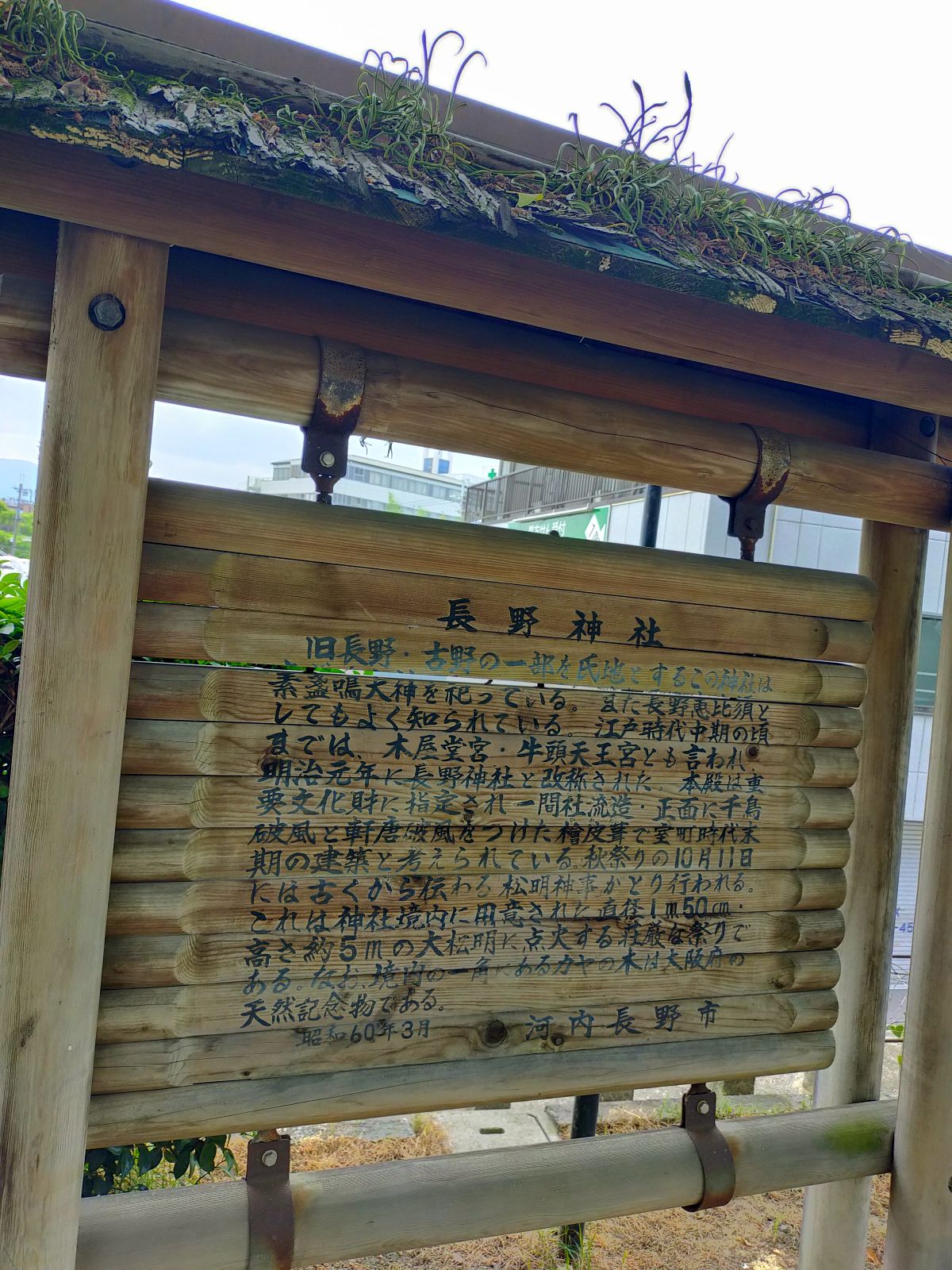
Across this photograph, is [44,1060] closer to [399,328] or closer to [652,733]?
[652,733]

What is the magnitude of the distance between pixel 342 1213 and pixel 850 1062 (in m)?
1.87

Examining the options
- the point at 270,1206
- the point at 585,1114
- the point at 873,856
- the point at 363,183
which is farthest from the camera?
the point at 585,1114

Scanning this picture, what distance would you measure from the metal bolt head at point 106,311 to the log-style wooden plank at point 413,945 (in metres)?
1.40

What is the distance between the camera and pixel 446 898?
248 cm

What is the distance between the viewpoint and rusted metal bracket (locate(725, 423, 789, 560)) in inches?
112

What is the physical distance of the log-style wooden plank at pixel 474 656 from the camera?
2.24m

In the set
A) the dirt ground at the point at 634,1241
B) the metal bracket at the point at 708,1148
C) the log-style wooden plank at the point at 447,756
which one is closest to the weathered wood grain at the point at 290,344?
the log-style wooden plank at the point at 447,756

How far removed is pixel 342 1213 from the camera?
246cm

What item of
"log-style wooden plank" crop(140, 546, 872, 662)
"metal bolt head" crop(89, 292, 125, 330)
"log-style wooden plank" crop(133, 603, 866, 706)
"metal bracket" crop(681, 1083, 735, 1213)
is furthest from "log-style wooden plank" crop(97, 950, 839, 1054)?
"metal bolt head" crop(89, 292, 125, 330)

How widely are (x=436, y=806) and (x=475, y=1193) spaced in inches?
43.7

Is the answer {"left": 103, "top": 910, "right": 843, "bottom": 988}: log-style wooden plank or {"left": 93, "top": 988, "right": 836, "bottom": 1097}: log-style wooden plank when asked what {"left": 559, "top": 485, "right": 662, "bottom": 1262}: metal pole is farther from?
{"left": 103, "top": 910, "right": 843, "bottom": 988}: log-style wooden plank

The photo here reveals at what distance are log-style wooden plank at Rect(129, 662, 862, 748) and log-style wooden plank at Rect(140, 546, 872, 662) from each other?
0.54 feet

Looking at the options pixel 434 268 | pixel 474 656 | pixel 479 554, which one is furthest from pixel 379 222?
pixel 474 656

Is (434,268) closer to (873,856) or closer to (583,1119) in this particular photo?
(873,856)
